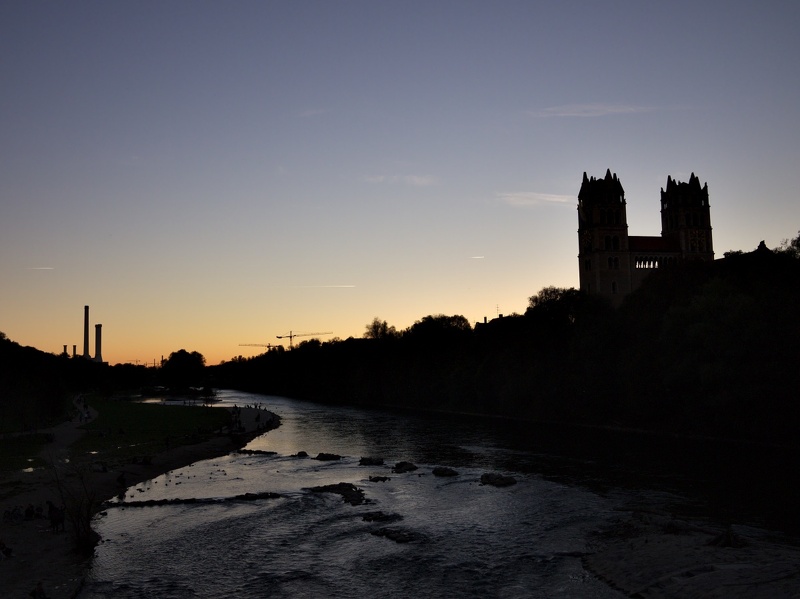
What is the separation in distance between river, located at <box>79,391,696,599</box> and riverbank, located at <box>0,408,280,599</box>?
1.30 m

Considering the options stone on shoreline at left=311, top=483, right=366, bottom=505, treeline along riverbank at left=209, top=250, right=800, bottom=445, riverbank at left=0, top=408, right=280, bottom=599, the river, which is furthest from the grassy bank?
treeline along riverbank at left=209, top=250, right=800, bottom=445

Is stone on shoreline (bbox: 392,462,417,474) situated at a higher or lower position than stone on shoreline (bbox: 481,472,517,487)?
lower

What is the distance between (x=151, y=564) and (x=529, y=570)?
16729 millimetres

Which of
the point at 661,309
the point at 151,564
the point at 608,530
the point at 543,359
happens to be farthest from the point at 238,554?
the point at 543,359

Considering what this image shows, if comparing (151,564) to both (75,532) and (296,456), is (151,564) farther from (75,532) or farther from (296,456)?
(296,456)

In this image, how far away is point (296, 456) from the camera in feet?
221

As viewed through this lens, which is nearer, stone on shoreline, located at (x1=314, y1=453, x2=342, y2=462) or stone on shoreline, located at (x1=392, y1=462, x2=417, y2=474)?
stone on shoreline, located at (x1=392, y1=462, x2=417, y2=474)

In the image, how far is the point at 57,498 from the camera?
1630 inches

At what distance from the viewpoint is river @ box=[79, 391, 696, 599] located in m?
26.8

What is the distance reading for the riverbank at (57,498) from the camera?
2714 centimetres

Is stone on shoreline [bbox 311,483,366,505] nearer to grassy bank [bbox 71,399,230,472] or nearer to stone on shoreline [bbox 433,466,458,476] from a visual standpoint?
stone on shoreline [bbox 433,466,458,476]

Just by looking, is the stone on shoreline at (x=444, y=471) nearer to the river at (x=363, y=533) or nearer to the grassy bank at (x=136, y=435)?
the river at (x=363, y=533)

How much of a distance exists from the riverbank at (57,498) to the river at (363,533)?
130 centimetres

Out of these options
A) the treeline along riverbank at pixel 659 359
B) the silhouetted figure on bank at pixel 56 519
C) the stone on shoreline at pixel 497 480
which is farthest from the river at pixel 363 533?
the treeline along riverbank at pixel 659 359
